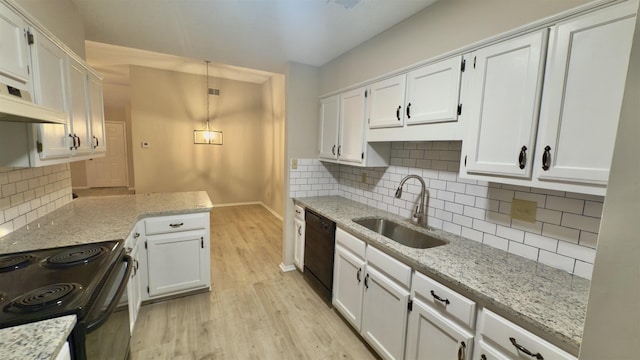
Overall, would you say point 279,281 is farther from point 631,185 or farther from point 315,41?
point 631,185

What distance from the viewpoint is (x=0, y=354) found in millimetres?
704

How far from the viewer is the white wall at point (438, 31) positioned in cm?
133

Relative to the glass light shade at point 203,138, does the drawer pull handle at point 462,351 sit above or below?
below

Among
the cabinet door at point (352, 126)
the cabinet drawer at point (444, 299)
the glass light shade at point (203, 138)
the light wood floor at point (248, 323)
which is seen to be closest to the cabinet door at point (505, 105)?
the cabinet drawer at point (444, 299)

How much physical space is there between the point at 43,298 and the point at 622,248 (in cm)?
169

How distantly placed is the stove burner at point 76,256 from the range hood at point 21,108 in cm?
66

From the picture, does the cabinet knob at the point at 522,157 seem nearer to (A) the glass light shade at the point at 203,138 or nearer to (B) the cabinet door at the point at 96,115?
(B) the cabinet door at the point at 96,115

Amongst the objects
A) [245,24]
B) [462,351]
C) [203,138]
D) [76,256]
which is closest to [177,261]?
[76,256]

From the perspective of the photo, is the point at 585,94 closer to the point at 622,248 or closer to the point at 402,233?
the point at 622,248

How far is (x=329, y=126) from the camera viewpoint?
2838 millimetres

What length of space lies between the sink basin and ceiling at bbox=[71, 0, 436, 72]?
1.62 metres

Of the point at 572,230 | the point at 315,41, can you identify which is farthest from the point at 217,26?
the point at 572,230

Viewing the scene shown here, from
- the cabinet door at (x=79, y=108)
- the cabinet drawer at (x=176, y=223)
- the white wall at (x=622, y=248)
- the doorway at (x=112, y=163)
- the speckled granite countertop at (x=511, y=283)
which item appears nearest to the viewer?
the white wall at (x=622, y=248)

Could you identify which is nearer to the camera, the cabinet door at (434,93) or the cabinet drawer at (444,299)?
the cabinet drawer at (444,299)
